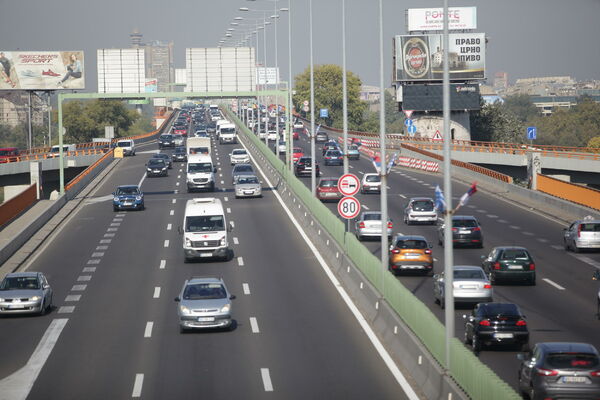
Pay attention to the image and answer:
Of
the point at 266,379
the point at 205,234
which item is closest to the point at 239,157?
the point at 205,234

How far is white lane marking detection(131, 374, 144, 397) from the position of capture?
21767 mm

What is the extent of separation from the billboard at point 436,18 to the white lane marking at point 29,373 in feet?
315

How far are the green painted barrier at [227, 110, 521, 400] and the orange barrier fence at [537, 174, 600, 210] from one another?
61.1ft

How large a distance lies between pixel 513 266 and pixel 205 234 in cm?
1265

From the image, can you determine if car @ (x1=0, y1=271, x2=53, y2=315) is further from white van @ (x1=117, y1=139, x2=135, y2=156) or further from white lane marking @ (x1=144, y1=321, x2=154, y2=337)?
white van @ (x1=117, y1=139, x2=135, y2=156)

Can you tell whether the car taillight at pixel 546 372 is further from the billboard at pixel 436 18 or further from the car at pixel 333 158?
the billboard at pixel 436 18

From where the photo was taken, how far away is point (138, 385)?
22641 mm

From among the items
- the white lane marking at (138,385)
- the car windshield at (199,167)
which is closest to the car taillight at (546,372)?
the white lane marking at (138,385)

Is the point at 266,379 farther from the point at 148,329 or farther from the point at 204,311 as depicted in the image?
the point at 148,329

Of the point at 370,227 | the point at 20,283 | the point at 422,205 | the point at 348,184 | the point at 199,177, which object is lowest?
the point at 20,283

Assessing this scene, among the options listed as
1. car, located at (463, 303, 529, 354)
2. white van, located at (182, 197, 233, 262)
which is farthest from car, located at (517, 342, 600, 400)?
white van, located at (182, 197, 233, 262)

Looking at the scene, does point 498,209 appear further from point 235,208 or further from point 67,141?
point 67,141

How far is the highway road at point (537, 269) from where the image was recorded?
27.3m

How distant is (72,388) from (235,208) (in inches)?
1463
